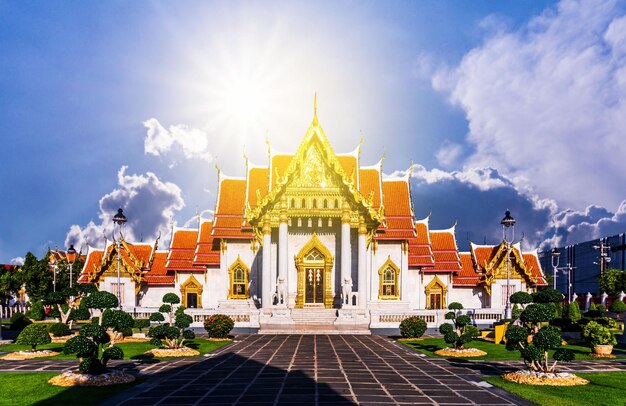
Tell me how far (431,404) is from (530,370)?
16.7 ft

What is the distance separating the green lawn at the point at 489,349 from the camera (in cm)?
2181

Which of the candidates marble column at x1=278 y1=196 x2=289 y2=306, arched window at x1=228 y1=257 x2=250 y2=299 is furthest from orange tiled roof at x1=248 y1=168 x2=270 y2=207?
marble column at x1=278 y1=196 x2=289 y2=306

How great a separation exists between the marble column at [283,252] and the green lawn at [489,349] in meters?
8.92

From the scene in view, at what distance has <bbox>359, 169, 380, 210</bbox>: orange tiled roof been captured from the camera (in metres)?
40.5

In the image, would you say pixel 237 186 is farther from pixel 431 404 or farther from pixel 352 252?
pixel 431 404

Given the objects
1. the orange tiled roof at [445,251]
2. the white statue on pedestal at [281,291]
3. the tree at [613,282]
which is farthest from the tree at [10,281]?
the tree at [613,282]

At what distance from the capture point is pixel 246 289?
127 ft

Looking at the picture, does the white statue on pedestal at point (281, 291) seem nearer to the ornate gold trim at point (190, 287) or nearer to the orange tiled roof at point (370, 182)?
the ornate gold trim at point (190, 287)

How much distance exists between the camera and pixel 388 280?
3888 centimetres

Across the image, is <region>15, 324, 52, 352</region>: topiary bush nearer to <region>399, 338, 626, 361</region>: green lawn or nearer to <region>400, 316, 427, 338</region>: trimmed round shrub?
<region>399, 338, 626, 361</region>: green lawn

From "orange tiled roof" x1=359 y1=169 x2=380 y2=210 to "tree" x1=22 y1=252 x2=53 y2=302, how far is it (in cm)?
2918

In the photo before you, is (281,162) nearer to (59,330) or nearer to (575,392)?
(59,330)

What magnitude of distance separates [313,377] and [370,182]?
26.4m

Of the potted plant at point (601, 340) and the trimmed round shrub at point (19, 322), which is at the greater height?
the potted plant at point (601, 340)
